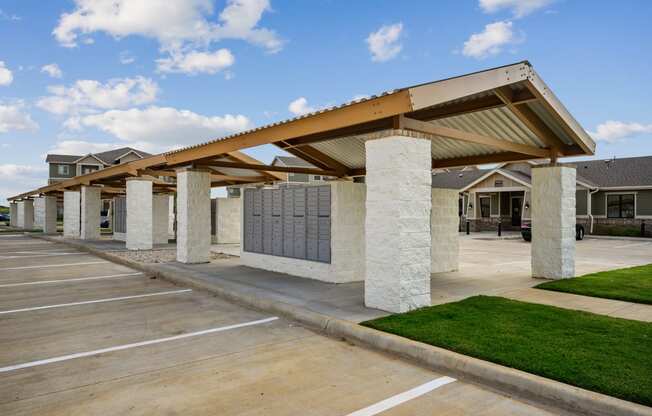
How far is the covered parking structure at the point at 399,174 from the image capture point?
22.9 feet

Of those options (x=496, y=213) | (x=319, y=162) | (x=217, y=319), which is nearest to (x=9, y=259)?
(x=319, y=162)

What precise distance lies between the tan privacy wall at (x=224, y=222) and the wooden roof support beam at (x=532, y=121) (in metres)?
14.2

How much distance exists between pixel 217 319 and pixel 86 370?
2.44 m

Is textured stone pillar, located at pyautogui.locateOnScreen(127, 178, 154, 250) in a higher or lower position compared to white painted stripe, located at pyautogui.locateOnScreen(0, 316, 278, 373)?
higher

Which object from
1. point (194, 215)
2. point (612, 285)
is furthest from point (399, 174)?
point (194, 215)

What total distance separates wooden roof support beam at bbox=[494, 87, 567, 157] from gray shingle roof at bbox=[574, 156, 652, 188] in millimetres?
21537

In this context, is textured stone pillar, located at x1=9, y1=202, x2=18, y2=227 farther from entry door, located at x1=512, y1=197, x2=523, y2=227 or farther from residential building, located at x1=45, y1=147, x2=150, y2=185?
entry door, located at x1=512, y1=197, x2=523, y2=227

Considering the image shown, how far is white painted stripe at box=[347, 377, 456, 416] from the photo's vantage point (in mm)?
4039

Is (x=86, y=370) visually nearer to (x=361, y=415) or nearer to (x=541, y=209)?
(x=361, y=415)

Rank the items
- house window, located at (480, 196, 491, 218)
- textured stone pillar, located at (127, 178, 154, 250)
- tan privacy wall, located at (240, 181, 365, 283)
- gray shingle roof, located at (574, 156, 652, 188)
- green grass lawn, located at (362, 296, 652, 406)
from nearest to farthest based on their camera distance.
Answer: green grass lawn, located at (362, 296, 652, 406), tan privacy wall, located at (240, 181, 365, 283), textured stone pillar, located at (127, 178, 154, 250), gray shingle roof, located at (574, 156, 652, 188), house window, located at (480, 196, 491, 218)

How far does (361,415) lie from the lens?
397 cm

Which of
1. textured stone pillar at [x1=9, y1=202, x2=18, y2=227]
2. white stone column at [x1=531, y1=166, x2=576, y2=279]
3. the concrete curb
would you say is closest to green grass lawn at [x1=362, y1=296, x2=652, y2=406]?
the concrete curb

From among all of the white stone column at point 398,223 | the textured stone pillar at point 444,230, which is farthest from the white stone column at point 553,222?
the white stone column at point 398,223

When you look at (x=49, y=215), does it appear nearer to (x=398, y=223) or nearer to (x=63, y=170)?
(x=63, y=170)
